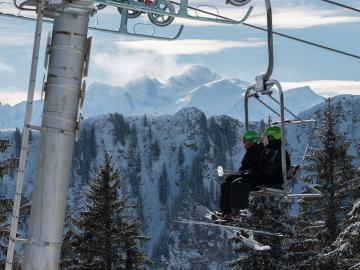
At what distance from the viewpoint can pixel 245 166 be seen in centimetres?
995

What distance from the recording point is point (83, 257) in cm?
2378

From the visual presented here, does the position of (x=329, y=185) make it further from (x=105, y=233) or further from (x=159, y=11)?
(x=159, y=11)

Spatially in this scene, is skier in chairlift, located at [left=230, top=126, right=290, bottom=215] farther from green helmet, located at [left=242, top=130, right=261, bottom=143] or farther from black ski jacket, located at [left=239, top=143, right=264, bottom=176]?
green helmet, located at [left=242, top=130, right=261, bottom=143]

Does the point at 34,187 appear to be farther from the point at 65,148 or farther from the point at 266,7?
the point at 266,7

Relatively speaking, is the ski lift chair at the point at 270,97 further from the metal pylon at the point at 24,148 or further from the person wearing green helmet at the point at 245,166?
the metal pylon at the point at 24,148

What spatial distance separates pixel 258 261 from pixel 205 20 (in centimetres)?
1875

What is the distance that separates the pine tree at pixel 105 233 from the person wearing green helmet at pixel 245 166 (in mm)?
14080

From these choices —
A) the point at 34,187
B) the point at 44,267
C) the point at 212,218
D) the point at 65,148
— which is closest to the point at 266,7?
the point at 65,148

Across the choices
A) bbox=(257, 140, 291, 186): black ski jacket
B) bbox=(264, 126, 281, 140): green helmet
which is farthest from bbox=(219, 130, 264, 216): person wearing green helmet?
bbox=(264, 126, 281, 140): green helmet

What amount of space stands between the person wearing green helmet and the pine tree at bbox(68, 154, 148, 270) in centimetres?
1408

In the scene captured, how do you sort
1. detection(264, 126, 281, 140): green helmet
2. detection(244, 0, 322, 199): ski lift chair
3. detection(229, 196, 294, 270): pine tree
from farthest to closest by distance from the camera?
Result: detection(229, 196, 294, 270): pine tree
detection(264, 126, 281, 140): green helmet
detection(244, 0, 322, 199): ski lift chair

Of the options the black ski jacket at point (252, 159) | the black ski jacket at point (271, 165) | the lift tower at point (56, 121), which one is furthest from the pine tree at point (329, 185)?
the lift tower at point (56, 121)

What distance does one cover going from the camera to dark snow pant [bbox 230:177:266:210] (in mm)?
9504

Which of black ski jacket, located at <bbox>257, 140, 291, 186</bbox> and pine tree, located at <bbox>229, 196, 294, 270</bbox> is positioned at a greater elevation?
black ski jacket, located at <bbox>257, 140, 291, 186</bbox>
